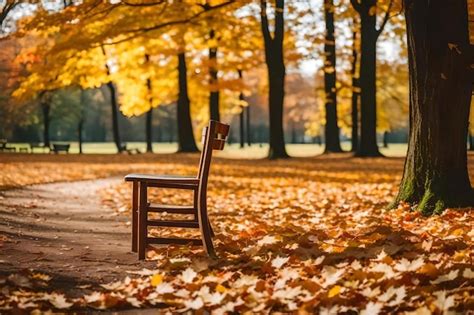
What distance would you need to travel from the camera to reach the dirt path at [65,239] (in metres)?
4.97

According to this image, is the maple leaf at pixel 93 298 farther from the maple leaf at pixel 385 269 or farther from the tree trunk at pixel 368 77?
the tree trunk at pixel 368 77

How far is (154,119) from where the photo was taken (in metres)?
75.9

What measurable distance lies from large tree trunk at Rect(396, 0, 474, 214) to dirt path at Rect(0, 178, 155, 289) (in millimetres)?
3514

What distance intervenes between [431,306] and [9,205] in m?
7.58

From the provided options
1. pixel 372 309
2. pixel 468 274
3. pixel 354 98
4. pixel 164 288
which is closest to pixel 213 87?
pixel 354 98

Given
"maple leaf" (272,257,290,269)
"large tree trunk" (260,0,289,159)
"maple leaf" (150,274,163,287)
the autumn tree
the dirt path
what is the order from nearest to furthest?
"maple leaf" (150,274,163,287)
"maple leaf" (272,257,290,269)
the dirt path
the autumn tree
"large tree trunk" (260,0,289,159)

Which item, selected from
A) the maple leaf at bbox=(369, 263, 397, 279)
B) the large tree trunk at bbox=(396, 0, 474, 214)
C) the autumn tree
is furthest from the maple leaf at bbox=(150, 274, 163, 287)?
the autumn tree

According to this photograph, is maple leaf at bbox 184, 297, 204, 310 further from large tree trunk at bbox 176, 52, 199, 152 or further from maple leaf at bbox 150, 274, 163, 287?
large tree trunk at bbox 176, 52, 199, 152

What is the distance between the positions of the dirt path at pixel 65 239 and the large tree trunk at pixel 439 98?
3.51 meters

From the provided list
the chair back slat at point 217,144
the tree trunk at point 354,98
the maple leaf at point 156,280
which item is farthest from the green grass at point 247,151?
the maple leaf at point 156,280

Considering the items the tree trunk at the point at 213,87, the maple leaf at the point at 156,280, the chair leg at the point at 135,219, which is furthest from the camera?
the tree trunk at the point at 213,87

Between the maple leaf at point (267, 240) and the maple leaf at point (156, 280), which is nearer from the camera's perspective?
the maple leaf at point (156, 280)

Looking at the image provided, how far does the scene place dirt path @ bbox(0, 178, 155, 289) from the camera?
4.97 metres

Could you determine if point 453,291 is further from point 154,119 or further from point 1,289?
point 154,119
